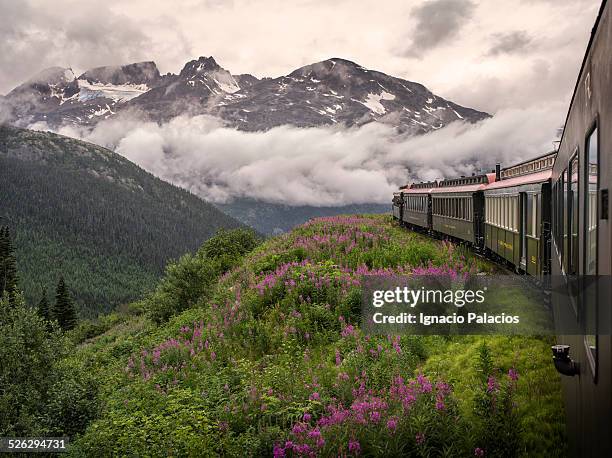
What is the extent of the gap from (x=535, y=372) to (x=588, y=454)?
603 cm

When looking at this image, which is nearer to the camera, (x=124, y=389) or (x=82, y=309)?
(x=124, y=389)

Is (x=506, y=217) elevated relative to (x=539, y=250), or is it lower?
elevated

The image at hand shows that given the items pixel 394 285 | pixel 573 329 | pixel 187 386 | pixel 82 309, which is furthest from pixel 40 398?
pixel 82 309

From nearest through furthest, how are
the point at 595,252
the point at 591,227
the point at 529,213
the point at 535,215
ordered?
the point at 595,252 → the point at 591,227 → the point at 535,215 → the point at 529,213

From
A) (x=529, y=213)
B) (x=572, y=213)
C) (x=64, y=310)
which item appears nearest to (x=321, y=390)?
(x=572, y=213)

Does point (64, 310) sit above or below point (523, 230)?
below

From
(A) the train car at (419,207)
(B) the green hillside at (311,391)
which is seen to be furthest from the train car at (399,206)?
(B) the green hillside at (311,391)

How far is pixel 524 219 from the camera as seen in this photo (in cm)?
1565

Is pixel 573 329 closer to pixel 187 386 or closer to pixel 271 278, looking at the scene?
pixel 187 386

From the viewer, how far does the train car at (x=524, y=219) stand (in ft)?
43.3

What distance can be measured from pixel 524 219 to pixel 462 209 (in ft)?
36.9

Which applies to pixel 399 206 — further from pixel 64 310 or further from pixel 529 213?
pixel 64 310

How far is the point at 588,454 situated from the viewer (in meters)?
3.72

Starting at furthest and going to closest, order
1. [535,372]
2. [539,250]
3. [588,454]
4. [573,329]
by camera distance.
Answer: [539,250] < [535,372] < [573,329] < [588,454]
